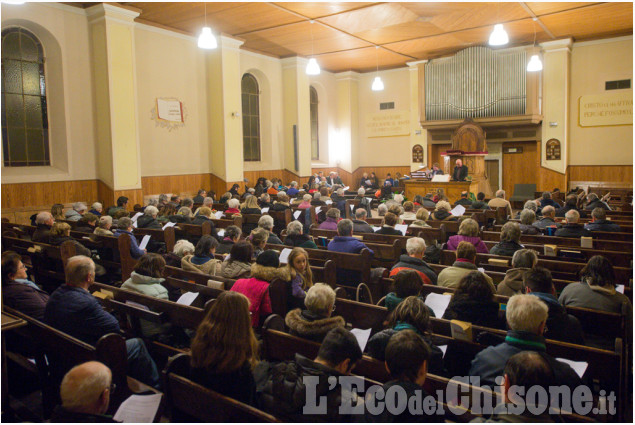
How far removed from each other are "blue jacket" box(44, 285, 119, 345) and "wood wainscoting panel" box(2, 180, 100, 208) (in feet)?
24.3

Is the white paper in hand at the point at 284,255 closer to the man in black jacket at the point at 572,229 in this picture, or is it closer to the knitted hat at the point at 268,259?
the knitted hat at the point at 268,259

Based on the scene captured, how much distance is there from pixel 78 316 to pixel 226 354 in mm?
→ 1234

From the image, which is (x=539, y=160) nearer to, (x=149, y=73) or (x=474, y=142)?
(x=474, y=142)

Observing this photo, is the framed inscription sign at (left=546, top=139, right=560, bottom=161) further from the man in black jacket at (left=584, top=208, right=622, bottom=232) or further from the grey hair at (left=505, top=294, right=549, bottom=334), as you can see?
the grey hair at (left=505, top=294, right=549, bottom=334)

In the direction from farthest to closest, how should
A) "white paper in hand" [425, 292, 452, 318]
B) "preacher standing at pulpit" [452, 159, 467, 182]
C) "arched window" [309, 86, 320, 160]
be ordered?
"arched window" [309, 86, 320, 160]
"preacher standing at pulpit" [452, 159, 467, 182]
"white paper in hand" [425, 292, 452, 318]

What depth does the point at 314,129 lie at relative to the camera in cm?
1727

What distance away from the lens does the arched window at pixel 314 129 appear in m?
17.1

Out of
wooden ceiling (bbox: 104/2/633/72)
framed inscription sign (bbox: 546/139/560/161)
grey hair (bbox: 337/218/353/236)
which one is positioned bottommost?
grey hair (bbox: 337/218/353/236)

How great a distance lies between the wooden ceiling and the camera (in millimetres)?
10320

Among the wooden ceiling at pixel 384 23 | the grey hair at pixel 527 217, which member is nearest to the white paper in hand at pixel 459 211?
the grey hair at pixel 527 217

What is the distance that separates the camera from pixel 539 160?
14.1 metres

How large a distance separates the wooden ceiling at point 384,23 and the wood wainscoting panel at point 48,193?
392 cm

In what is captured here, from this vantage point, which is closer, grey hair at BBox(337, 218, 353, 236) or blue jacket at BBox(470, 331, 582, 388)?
blue jacket at BBox(470, 331, 582, 388)

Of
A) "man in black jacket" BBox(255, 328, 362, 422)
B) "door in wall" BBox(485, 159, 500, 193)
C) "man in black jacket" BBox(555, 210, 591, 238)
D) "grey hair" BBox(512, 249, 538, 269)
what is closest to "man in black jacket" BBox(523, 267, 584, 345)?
"grey hair" BBox(512, 249, 538, 269)
